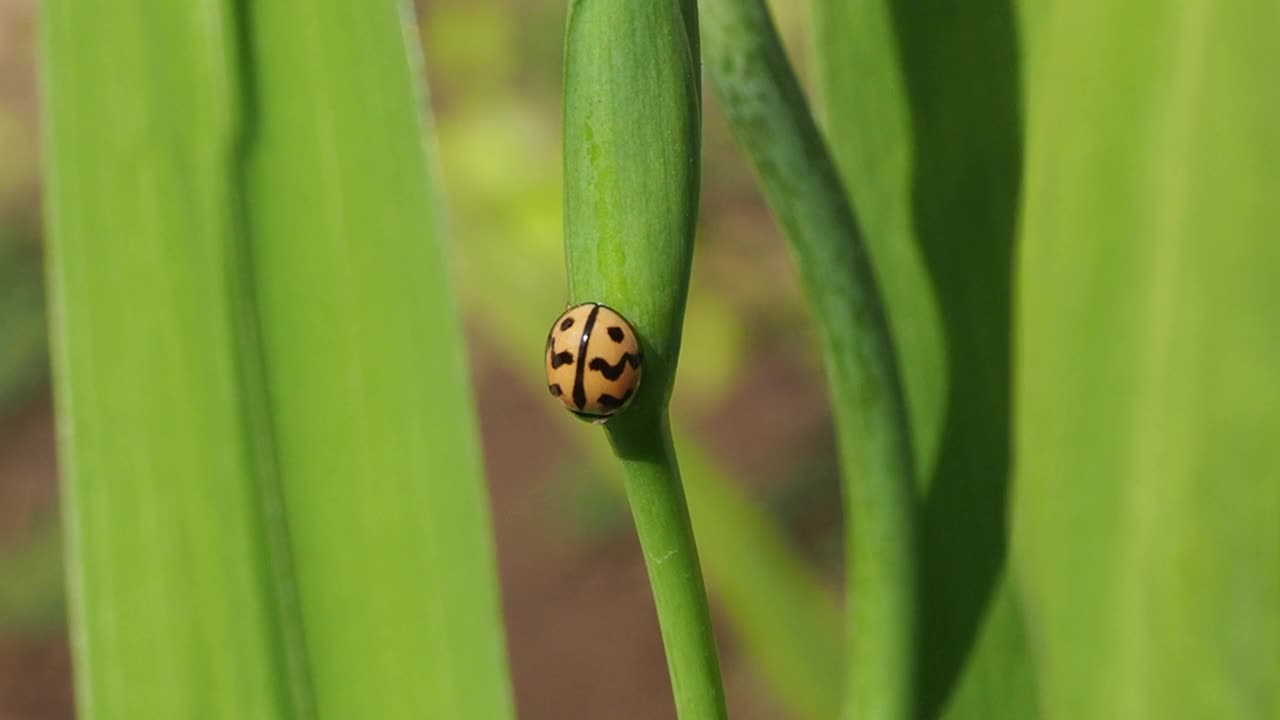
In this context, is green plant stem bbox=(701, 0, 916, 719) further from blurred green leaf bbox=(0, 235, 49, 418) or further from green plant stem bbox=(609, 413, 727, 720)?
blurred green leaf bbox=(0, 235, 49, 418)

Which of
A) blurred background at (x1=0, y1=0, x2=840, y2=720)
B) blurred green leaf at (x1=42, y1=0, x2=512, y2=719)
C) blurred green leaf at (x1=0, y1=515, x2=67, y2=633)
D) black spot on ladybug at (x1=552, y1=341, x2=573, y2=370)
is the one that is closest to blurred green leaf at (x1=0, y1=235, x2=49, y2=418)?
blurred background at (x1=0, y1=0, x2=840, y2=720)

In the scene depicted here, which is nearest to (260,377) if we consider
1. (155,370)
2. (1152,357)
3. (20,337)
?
(155,370)

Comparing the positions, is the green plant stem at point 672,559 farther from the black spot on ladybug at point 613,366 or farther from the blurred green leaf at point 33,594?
the blurred green leaf at point 33,594

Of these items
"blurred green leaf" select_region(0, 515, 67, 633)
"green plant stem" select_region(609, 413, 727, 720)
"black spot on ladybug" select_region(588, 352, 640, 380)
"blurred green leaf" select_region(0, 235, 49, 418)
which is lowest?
"green plant stem" select_region(609, 413, 727, 720)

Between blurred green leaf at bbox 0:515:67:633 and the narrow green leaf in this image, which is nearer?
the narrow green leaf

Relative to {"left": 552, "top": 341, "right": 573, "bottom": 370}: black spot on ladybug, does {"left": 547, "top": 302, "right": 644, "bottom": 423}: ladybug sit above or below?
below

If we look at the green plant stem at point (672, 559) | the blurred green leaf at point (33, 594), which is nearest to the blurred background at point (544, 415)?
the blurred green leaf at point (33, 594)

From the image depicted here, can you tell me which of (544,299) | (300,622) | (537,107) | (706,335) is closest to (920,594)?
(300,622)
